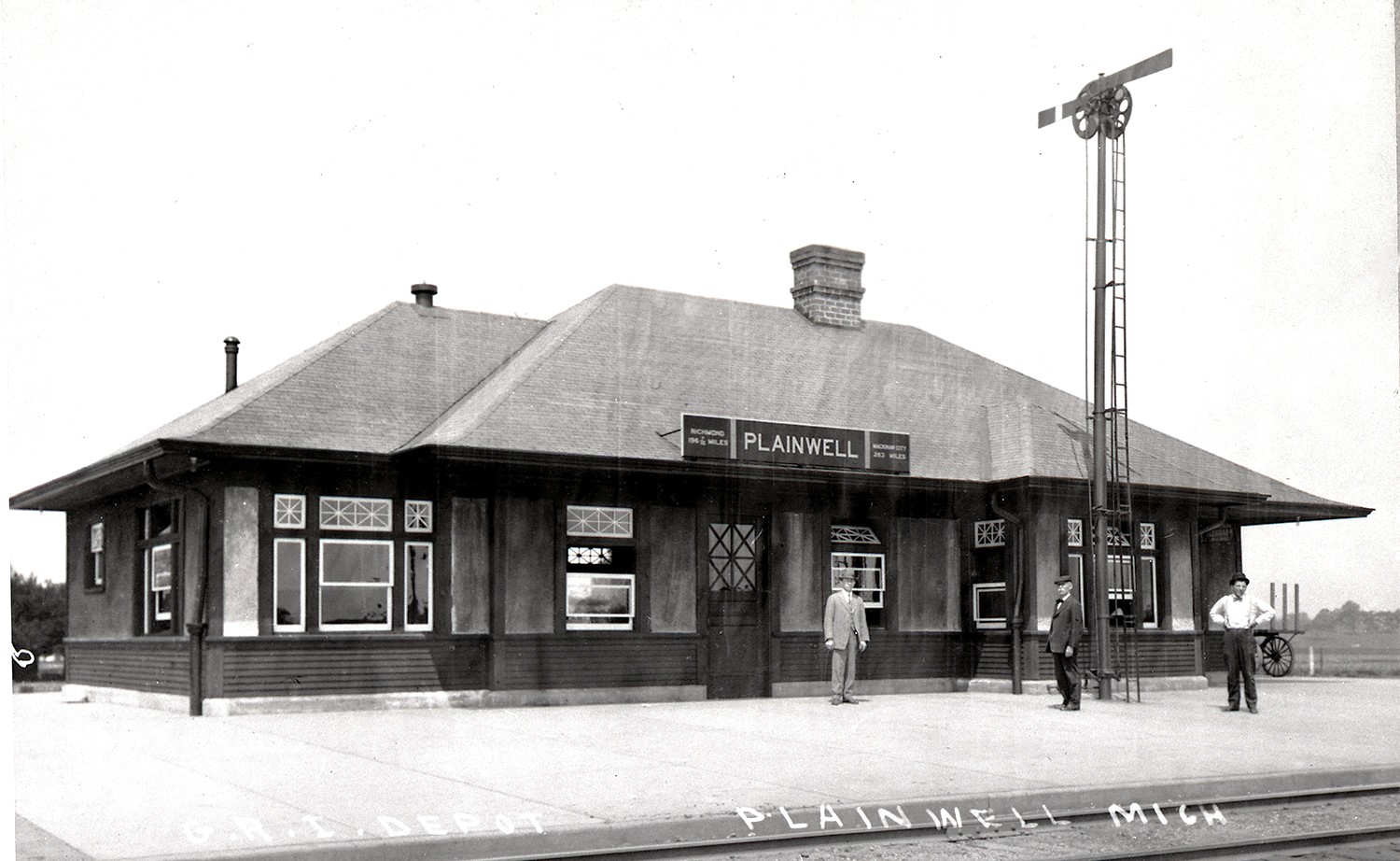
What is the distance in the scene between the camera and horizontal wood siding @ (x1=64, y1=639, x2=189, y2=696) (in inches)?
688

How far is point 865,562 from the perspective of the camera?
20359 millimetres

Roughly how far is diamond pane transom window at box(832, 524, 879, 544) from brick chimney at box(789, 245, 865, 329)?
17.0ft

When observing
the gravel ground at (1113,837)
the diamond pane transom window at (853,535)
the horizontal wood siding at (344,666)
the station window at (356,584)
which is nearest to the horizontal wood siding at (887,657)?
the diamond pane transom window at (853,535)

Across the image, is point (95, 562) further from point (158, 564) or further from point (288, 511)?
point (288, 511)

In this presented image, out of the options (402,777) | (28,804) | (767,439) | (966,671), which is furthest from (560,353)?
(28,804)

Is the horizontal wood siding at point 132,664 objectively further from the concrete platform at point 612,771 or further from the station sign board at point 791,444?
the station sign board at point 791,444

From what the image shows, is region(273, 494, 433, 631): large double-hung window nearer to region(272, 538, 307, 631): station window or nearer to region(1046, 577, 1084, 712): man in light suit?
region(272, 538, 307, 631): station window

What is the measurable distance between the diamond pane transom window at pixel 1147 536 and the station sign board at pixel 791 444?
4.08 m

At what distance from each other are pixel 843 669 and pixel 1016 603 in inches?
126

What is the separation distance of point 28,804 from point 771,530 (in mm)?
11541

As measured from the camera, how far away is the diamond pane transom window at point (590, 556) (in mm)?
18328

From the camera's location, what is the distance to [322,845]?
24.8ft

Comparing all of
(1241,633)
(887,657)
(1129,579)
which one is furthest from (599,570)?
(1129,579)

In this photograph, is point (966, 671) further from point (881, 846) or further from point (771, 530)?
point (881, 846)
